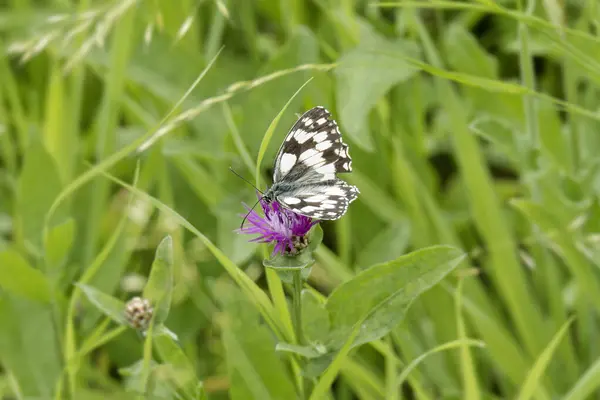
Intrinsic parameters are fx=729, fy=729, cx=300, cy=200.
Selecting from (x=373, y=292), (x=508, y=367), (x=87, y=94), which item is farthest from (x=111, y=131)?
(x=508, y=367)

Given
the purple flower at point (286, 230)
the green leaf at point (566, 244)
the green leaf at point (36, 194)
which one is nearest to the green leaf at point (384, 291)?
the purple flower at point (286, 230)

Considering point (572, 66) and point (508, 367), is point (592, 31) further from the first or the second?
point (508, 367)

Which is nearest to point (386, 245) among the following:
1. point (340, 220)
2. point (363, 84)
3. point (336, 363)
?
point (340, 220)

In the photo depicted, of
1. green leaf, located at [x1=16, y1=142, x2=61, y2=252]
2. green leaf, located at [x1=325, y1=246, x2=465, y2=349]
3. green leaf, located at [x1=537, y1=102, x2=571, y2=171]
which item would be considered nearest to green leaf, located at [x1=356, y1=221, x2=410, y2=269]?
green leaf, located at [x1=537, y1=102, x2=571, y2=171]

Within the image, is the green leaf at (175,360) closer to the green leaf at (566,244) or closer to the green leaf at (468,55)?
the green leaf at (566,244)

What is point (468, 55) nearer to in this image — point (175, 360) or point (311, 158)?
point (311, 158)
